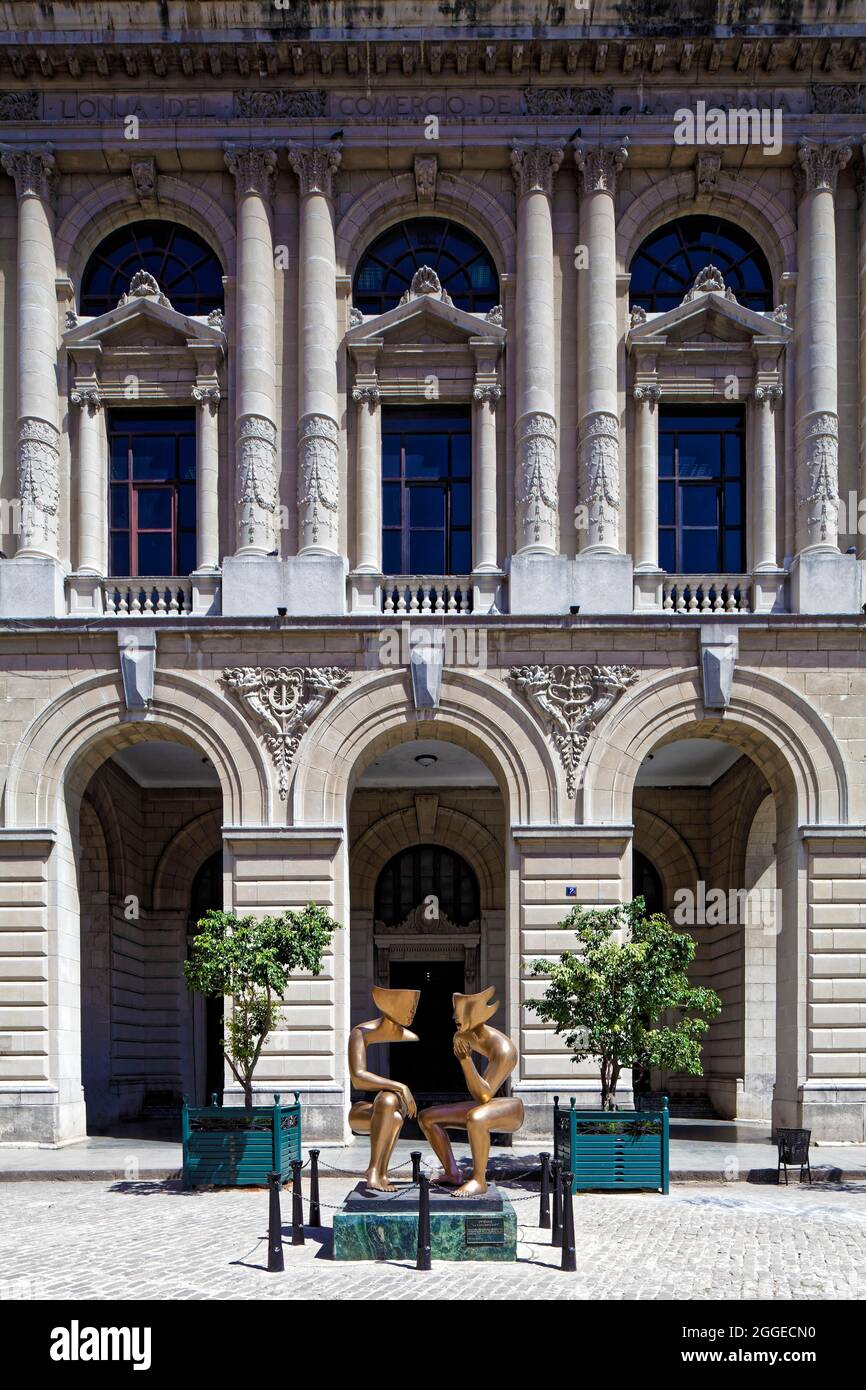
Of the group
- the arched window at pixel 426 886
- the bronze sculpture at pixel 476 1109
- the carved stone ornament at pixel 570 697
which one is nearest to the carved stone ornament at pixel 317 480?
the carved stone ornament at pixel 570 697

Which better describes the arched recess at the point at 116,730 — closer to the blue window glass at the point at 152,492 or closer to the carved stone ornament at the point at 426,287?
the blue window glass at the point at 152,492

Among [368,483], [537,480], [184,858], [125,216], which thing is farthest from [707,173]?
[184,858]

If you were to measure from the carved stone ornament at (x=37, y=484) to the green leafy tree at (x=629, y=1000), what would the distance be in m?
12.8

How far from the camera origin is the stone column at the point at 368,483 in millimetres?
27266

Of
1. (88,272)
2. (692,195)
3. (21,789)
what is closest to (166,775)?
(21,789)

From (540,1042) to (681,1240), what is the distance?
8655 millimetres

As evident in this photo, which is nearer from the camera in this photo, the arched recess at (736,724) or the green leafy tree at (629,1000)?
the green leafy tree at (629,1000)

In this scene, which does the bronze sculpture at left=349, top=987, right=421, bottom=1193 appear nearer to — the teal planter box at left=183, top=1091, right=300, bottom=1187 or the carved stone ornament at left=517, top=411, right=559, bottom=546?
the teal planter box at left=183, top=1091, right=300, bottom=1187

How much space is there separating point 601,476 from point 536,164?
6.30 metres

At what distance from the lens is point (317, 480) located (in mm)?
27031

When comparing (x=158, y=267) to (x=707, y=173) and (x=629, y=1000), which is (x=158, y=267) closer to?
(x=707, y=173)

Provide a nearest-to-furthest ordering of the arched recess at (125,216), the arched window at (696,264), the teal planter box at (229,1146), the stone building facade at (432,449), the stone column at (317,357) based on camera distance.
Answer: the teal planter box at (229,1146), the stone building facade at (432,449), the stone column at (317,357), the arched recess at (125,216), the arched window at (696,264)

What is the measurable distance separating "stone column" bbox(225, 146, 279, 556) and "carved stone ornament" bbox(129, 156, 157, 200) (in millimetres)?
1543

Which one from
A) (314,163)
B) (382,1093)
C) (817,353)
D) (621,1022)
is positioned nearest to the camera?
(382,1093)
